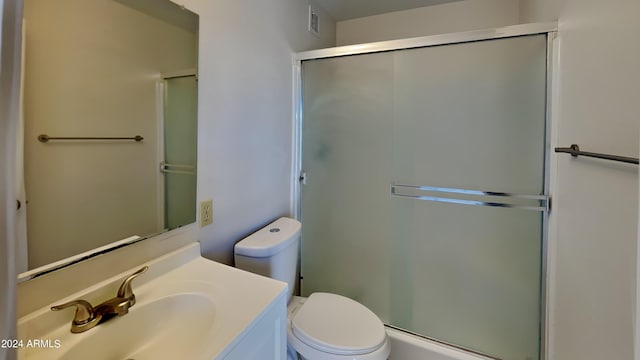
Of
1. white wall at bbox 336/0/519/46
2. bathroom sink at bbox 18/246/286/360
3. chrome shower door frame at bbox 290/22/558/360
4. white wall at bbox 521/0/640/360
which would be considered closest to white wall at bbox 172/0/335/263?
bathroom sink at bbox 18/246/286/360

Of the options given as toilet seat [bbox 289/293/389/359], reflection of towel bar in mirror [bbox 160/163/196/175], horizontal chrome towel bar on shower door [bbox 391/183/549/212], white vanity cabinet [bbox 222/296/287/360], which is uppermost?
reflection of towel bar in mirror [bbox 160/163/196/175]

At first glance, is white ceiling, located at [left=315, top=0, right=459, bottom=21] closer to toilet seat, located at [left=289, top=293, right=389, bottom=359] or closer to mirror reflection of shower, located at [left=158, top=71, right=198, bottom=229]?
mirror reflection of shower, located at [left=158, top=71, right=198, bottom=229]

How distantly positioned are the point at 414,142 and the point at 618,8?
3.20 feet

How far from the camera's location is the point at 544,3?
1.44 meters

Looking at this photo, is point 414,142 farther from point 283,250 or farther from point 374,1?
point 374,1

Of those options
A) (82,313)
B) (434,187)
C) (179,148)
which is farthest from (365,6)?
(82,313)

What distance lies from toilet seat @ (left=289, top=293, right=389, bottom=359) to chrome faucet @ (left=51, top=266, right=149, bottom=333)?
75 cm

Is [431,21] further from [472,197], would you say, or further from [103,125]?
[103,125]

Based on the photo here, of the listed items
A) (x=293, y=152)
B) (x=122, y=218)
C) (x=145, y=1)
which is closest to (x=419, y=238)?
(x=293, y=152)

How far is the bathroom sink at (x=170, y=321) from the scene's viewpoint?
2.33 ft

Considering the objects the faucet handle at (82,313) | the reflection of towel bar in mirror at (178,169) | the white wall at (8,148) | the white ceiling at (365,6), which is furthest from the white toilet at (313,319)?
the white ceiling at (365,6)

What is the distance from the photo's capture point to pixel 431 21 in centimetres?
225

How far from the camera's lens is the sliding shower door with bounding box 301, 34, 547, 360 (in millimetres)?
1508

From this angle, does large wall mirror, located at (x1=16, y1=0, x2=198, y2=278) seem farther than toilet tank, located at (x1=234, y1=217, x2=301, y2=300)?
No
